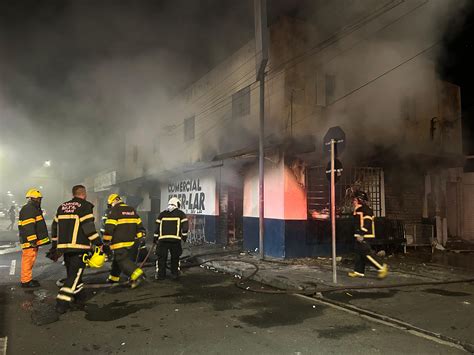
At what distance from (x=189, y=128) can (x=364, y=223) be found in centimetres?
936

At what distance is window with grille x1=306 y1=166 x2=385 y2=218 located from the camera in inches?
348

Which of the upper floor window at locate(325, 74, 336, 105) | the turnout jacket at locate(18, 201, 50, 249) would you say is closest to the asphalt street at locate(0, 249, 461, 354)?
the turnout jacket at locate(18, 201, 50, 249)

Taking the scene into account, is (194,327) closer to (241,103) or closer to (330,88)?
(330,88)

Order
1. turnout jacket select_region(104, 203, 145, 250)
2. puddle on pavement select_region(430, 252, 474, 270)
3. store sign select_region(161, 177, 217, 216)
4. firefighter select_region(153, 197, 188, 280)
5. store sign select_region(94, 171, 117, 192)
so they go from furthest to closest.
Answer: store sign select_region(94, 171, 117, 192)
store sign select_region(161, 177, 217, 216)
puddle on pavement select_region(430, 252, 474, 270)
firefighter select_region(153, 197, 188, 280)
turnout jacket select_region(104, 203, 145, 250)

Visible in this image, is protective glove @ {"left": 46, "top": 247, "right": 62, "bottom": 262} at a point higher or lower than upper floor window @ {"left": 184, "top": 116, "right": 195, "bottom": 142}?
lower

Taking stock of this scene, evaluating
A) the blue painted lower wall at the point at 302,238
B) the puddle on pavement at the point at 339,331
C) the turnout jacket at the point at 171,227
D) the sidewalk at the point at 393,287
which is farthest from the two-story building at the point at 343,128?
the puddle on pavement at the point at 339,331

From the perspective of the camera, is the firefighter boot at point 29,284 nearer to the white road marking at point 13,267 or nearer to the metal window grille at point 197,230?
the white road marking at point 13,267

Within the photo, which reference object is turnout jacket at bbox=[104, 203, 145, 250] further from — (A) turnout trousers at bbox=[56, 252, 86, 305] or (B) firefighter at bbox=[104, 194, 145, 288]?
(A) turnout trousers at bbox=[56, 252, 86, 305]

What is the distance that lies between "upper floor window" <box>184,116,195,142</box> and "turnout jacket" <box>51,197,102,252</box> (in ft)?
31.5

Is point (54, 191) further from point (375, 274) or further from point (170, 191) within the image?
point (375, 274)

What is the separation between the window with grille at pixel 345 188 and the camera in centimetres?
884

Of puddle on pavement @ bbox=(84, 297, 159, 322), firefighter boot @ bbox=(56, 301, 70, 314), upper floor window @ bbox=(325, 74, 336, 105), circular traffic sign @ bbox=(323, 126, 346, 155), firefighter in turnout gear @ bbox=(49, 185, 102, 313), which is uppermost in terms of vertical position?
upper floor window @ bbox=(325, 74, 336, 105)

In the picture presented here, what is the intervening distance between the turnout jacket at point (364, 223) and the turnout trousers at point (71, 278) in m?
4.33

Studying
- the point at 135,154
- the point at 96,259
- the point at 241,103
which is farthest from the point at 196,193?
the point at 96,259
